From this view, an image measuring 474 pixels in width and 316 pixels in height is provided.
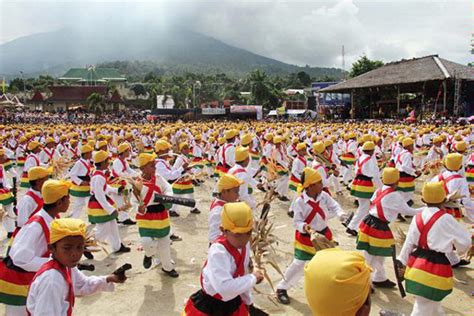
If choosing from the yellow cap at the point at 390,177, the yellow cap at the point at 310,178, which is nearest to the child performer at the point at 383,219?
the yellow cap at the point at 390,177

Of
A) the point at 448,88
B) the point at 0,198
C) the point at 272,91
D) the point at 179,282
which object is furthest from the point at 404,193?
the point at 272,91

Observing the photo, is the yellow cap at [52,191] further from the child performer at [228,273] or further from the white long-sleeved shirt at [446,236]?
the white long-sleeved shirt at [446,236]

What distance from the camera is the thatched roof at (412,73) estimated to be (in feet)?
98.4

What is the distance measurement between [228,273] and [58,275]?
1.29 metres

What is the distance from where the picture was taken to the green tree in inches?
1991

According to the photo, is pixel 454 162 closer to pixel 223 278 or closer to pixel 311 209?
pixel 311 209

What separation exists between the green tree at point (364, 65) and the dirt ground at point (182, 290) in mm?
46350

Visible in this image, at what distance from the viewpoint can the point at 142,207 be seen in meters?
5.88

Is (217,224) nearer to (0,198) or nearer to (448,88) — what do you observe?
(0,198)

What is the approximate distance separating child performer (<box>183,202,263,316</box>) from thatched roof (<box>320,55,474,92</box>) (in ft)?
99.0

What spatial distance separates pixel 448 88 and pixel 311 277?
111 ft

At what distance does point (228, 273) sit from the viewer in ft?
10.2

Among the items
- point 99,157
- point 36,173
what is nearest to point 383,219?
point 36,173

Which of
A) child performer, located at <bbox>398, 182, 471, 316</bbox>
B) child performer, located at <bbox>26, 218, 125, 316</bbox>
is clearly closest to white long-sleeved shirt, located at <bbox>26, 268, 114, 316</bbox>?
child performer, located at <bbox>26, 218, 125, 316</bbox>
